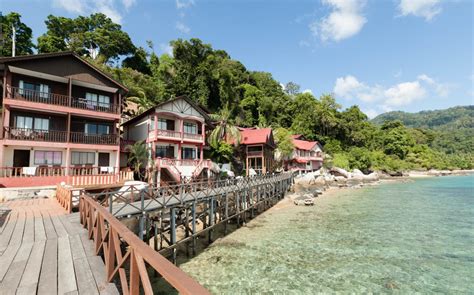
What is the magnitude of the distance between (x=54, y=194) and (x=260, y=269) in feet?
49.5

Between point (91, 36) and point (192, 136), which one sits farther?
point (91, 36)

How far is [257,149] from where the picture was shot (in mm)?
38719

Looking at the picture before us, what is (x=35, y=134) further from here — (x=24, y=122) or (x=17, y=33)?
(x=17, y=33)

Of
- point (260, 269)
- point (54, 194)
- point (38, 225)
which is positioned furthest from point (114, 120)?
point (260, 269)

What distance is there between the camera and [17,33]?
39.1 meters

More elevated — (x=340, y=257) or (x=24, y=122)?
(x=24, y=122)

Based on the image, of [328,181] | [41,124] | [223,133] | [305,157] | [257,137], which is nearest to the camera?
[41,124]

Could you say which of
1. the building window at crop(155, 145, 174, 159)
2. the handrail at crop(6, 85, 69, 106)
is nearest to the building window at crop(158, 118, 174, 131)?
→ the building window at crop(155, 145, 174, 159)

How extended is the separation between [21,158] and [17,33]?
34002mm

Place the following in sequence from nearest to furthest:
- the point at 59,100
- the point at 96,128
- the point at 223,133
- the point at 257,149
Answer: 1. the point at 59,100
2. the point at 96,128
3. the point at 223,133
4. the point at 257,149

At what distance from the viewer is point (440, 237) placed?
15609 mm

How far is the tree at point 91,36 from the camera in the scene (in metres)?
46.1

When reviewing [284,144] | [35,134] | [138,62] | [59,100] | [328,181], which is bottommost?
[328,181]

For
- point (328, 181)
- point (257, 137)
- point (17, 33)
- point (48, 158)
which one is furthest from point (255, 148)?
point (17, 33)
